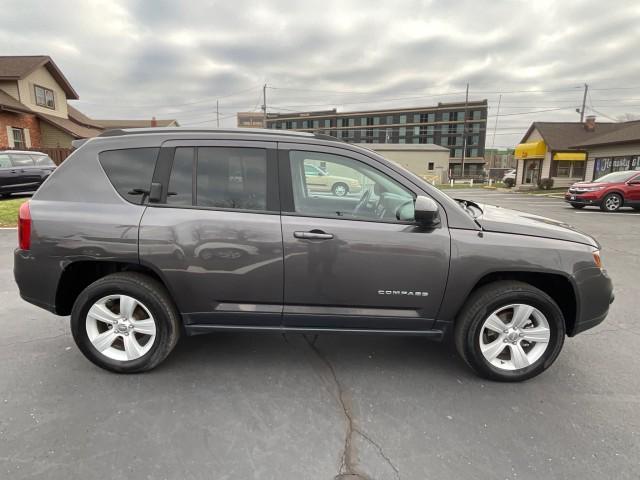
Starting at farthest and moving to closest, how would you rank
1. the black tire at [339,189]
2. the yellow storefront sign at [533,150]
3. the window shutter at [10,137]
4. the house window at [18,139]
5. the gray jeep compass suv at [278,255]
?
the yellow storefront sign at [533,150], the house window at [18,139], the window shutter at [10,137], the black tire at [339,189], the gray jeep compass suv at [278,255]

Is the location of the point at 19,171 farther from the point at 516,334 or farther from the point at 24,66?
the point at 516,334

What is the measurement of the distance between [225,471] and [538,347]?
238 centimetres

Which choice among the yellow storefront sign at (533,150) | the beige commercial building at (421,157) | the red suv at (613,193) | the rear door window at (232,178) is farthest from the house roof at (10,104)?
the beige commercial building at (421,157)

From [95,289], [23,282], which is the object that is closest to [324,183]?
[95,289]

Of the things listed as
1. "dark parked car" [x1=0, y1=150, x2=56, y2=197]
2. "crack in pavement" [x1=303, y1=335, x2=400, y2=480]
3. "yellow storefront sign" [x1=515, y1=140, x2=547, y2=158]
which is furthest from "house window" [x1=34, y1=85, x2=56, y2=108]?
"yellow storefront sign" [x1=515, y1=140, x2=547, y2=158]

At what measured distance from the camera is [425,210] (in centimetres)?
269

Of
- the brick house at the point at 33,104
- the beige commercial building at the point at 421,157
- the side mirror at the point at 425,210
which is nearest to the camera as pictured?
the side mirror at the point at 425,210

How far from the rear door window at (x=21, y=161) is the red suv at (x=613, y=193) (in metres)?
20.2

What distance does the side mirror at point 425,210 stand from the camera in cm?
270

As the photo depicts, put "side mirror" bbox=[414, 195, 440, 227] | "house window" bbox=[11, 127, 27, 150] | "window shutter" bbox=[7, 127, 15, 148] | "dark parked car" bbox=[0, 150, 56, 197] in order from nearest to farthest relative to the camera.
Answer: "side mirror" bbox=[414, 195, 440, 227] → "dark parked car" bbox=[0, 150, 56, 197] → "window shutter" bbox=[7, 127, 15, 148] → "house window" bbox=[11, 127, 27, 150]

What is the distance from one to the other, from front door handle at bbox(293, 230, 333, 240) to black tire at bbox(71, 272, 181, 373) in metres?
1.12

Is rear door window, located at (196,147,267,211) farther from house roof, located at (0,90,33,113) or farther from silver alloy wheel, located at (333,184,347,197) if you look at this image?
house roof, located at (0,90,33,113)

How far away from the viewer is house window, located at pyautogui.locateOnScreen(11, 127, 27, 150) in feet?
70.7

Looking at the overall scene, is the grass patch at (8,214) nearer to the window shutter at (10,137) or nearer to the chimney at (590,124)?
the window shutter at (10,137)
